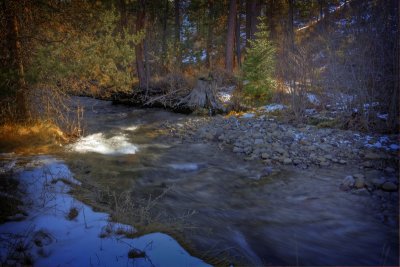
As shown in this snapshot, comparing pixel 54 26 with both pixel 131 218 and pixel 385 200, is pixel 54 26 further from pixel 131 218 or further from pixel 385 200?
pixel 385 200

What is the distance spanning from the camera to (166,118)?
552 inches

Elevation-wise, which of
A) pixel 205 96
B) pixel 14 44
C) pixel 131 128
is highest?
pixel 14 44

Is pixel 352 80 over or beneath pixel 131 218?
over

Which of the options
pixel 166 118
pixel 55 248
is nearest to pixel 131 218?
pixel 55 248

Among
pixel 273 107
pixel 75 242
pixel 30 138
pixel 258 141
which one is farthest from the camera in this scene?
pixel 273 107

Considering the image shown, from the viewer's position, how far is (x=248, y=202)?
602 cm

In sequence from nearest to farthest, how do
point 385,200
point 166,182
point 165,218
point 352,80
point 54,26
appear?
point 165,218 → point 385,200 → point 166,182 → point 54,26 → point 352,80

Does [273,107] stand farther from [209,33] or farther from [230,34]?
[209,33]

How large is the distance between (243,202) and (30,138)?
6.84m

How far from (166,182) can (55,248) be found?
11.0 ft

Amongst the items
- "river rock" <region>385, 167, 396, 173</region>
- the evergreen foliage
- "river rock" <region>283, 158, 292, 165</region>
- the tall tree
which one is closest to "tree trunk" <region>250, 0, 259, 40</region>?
the tall tree

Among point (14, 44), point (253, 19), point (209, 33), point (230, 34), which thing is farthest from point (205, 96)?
point (209, 33)

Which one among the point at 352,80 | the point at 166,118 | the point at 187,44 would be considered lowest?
the point at 166,118

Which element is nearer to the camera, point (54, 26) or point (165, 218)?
point (165, 218)
